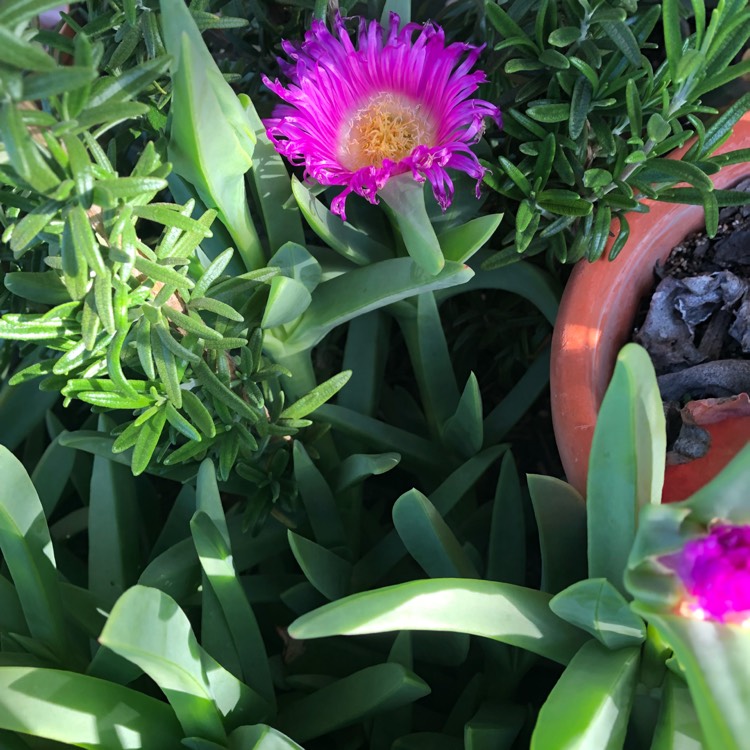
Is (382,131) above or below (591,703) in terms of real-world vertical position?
above

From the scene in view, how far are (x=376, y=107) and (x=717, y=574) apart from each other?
1.16ft

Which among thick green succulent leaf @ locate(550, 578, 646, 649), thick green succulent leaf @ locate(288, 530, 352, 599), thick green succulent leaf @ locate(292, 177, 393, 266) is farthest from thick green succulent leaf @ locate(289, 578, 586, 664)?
thick green succulent leaf @ locate(292, 177, 393, 266)

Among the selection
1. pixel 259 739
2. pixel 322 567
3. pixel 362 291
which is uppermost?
pixel 362 291

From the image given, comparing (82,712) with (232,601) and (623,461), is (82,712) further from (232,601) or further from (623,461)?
(623,461)

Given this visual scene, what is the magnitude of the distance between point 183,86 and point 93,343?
5.2 inches

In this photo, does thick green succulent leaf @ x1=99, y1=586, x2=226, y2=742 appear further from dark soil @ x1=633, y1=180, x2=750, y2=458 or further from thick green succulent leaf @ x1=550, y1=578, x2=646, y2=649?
dark soil @ x1=633, y1=180, x2=750, y2=458

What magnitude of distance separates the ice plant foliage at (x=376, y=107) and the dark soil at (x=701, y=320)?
0.18 m

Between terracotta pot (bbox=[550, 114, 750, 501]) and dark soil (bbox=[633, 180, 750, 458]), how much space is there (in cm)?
2

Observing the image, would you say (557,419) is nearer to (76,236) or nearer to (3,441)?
(76,236)

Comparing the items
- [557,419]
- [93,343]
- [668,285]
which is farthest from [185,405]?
[668,285]

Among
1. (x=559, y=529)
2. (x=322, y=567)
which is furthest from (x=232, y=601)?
(x=559, y=529)

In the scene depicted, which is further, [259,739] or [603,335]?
[603,335]

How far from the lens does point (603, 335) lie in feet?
1.76

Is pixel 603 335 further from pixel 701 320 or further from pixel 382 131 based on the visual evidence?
pixel 382 131
